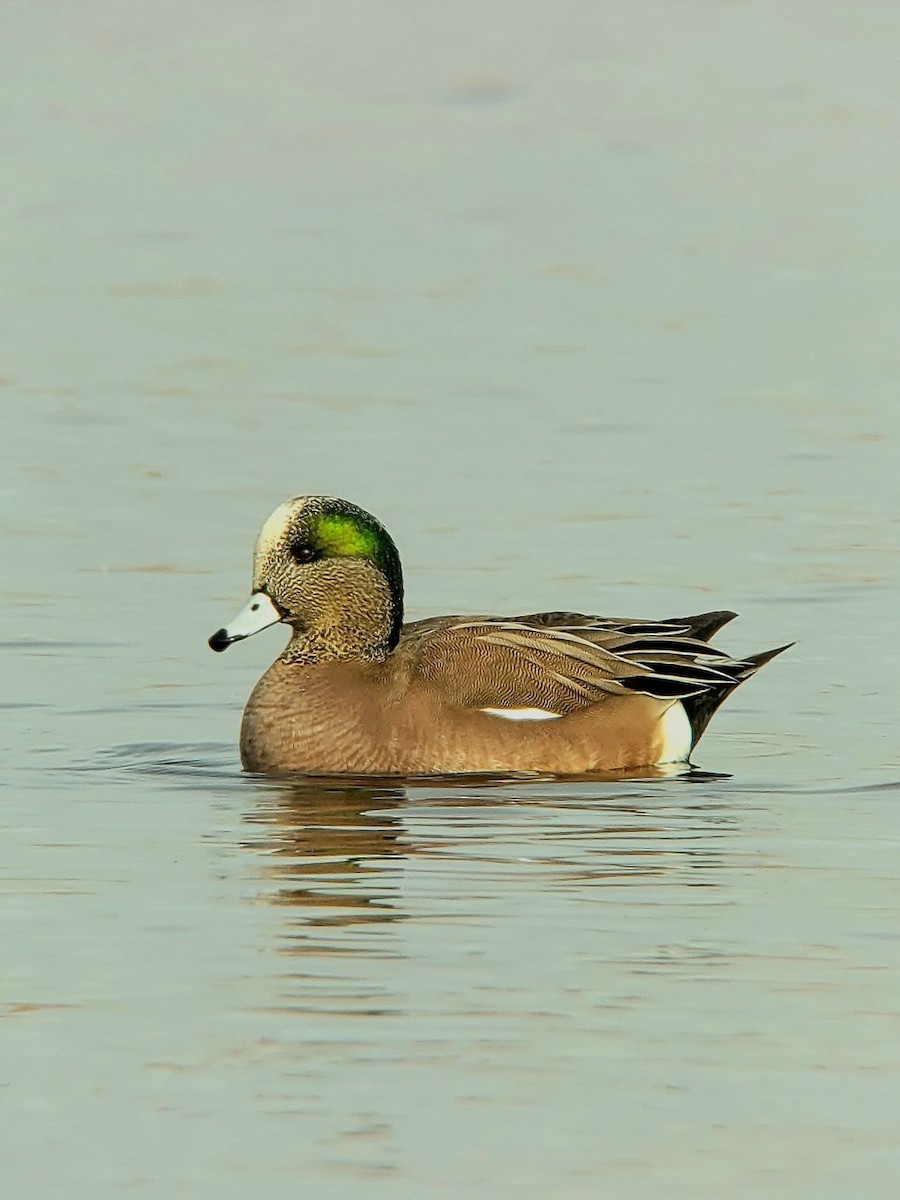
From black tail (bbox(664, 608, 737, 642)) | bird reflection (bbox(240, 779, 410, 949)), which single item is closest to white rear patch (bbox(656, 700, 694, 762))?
black tail (bbox(664, 608, 737, 642))

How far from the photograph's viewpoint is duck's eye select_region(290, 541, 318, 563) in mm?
10398

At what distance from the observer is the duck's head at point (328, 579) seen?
10375 millimetres

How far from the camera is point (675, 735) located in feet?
34.3

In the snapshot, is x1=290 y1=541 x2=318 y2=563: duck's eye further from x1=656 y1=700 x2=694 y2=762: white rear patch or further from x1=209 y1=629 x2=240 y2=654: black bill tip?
x1=656 y1=700 x2=694 y2=762: white rear patch

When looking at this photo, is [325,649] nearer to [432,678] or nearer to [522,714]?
[432,678]

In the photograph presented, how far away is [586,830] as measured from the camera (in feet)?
29.2

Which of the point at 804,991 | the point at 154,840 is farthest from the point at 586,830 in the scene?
the point at 804,991

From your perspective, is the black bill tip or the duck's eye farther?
the duck's eye

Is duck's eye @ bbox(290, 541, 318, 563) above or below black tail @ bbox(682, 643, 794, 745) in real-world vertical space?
above

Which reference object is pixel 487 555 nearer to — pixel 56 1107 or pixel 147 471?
pixel 147 471

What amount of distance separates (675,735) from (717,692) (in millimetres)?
352

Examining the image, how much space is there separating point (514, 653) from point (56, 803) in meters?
1.84

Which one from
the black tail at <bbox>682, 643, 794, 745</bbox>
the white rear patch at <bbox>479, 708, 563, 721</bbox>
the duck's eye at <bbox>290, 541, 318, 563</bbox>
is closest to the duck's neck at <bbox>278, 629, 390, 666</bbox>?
the duck's eye at <bbox>290, 541, 318, 563</bbox>

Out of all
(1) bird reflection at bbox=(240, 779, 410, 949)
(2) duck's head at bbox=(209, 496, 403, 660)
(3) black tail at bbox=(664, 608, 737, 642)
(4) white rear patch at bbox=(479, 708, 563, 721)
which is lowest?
(1) bird reflection at bbox=(240, 779, 410, 949)
